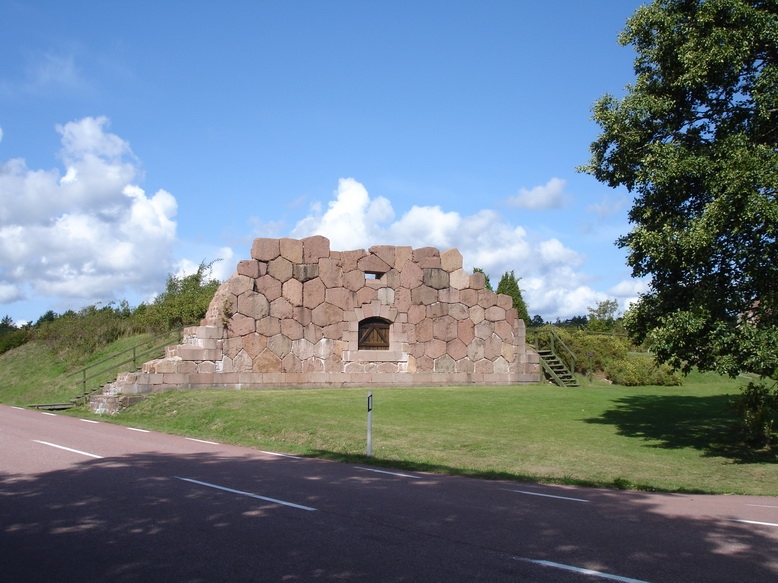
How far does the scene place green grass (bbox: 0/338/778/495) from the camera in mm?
12883

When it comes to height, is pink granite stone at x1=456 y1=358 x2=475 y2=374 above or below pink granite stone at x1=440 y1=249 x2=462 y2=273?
below

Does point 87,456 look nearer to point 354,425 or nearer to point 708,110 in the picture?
point 354,425

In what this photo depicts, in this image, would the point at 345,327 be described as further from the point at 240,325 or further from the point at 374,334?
the point at 240,325

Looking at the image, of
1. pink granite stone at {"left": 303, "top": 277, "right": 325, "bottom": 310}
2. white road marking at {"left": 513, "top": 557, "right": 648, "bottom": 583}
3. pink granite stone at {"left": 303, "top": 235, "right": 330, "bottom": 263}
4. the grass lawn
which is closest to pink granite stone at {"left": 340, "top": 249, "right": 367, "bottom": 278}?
pink granite stone at {"left": 303, "top": 235, "right": 330, "bottom": 263}

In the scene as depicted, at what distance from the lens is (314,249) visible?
2611cm

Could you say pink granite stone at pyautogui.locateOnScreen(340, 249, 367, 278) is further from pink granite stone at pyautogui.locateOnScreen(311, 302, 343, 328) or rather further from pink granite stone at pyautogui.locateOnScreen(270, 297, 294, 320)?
pink granite stone at pyautogui.locateOnScreen(270, 297, 294, 320)

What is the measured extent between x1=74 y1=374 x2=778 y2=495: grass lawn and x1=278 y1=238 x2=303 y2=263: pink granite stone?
475cm

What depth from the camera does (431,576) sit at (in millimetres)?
5699

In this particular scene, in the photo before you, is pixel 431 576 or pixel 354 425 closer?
pixel 431 576

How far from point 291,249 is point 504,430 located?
1167 centimetres

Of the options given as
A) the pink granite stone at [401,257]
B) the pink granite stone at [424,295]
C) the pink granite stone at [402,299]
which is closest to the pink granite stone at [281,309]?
the pink granite stone at [402,299]

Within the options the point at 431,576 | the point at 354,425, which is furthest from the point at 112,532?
the point at 354,425

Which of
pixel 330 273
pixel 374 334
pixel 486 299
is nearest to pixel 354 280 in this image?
pixel 330 273

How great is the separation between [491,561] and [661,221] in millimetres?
11352
